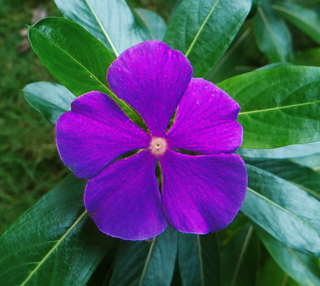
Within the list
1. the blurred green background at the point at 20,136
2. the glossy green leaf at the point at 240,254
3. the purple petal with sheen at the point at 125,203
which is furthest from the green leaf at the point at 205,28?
the blurred green background at the point at 20,136

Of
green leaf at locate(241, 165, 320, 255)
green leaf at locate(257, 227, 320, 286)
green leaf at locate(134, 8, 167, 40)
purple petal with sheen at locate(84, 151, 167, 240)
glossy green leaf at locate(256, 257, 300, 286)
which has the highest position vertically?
purple petal with sheen at locate(84, 151, 167, 240)

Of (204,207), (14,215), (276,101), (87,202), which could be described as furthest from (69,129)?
(14,215)

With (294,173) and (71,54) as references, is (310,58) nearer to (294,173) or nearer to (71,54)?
(294,173)

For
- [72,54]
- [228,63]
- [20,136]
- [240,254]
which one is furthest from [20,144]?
[72,54]

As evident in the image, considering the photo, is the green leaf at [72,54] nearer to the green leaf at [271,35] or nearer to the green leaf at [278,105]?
the green leaf at [278,105]

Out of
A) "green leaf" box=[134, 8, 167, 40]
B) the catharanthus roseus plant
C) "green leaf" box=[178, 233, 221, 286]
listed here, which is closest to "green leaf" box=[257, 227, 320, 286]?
the catharanthus roseus plant

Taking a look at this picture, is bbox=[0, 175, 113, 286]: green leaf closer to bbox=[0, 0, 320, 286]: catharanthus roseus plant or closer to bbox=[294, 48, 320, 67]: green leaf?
bbox=[0, 0, 320, 286]: catharanthus roseus plant
